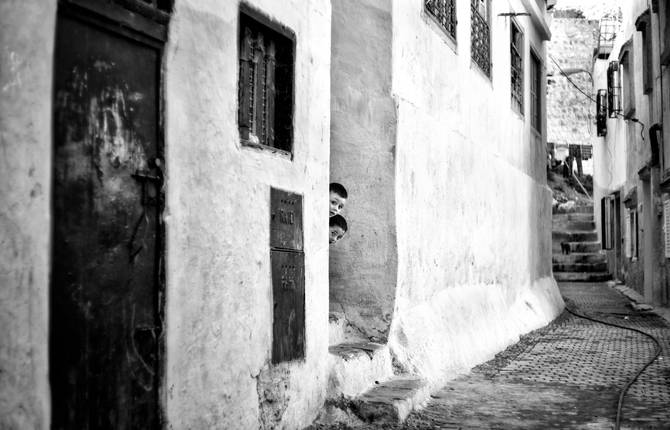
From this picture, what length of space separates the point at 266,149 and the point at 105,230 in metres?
1.49

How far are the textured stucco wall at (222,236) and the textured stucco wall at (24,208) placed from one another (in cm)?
80

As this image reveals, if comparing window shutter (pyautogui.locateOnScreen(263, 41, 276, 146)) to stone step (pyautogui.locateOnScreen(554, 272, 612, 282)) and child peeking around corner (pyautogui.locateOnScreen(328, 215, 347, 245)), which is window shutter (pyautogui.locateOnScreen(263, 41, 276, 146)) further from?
stone step (pyautogui.locateOnScreen(554, 272, 612, 282))

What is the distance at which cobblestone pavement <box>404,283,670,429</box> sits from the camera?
575 cm

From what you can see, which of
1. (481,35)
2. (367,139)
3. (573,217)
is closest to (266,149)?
(367,139)

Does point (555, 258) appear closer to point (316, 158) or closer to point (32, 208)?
point (316, 158)

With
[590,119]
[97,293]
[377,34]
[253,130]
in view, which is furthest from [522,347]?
[590,119]

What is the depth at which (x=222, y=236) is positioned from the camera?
4000 mm

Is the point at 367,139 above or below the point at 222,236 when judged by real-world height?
above

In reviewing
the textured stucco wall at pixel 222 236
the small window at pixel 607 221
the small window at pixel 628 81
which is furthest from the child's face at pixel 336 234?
the small window at pixel 607 221

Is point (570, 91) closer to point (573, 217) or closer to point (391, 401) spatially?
point (573, 217)

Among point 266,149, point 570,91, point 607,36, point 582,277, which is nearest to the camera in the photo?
point 266,149

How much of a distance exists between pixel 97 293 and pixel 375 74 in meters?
3.79

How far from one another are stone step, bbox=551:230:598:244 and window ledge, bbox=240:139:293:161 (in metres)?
22.1

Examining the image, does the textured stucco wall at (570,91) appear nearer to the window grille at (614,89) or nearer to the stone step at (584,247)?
the stone step at (584,247)
